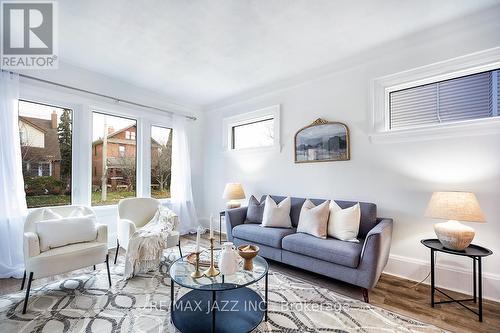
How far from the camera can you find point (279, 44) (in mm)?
2719

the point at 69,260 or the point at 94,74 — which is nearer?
the point at 69,260

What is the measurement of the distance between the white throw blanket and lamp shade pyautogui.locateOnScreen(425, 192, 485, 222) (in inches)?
113

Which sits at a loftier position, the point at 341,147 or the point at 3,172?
the point at 341,147

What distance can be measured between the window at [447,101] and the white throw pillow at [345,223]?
1180mm

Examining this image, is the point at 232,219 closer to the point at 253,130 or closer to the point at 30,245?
the point at 253,130

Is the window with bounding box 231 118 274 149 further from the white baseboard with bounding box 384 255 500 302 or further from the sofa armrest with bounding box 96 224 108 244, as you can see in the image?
the sofa armrest with bounding box 96 224 108 244

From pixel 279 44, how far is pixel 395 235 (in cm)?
265

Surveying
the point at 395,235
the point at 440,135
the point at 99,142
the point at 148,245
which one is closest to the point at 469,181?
the point at 440,135

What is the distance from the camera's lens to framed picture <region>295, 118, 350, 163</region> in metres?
3.15

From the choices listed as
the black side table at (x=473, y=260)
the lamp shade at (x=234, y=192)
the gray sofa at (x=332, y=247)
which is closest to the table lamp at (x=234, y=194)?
the lamp shade at (x=234, y=192)

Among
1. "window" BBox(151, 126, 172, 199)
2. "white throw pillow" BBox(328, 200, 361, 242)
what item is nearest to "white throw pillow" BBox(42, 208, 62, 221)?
"window" BBox(151, 126, 172, 199)

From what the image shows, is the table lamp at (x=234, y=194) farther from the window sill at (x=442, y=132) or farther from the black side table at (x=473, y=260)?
the black side table at (x=473, y=260)

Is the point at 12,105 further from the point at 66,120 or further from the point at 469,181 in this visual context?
the point at 469,181

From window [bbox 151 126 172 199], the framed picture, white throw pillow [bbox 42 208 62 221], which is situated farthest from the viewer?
window [bbox 151 126 172 199]
